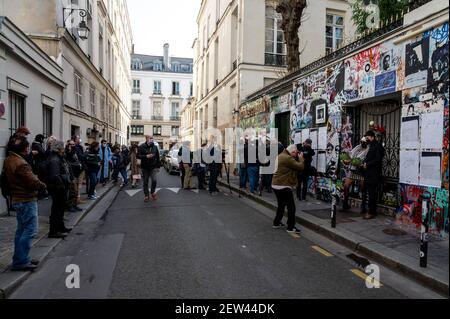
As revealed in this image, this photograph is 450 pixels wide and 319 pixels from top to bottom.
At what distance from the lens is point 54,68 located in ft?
40.6

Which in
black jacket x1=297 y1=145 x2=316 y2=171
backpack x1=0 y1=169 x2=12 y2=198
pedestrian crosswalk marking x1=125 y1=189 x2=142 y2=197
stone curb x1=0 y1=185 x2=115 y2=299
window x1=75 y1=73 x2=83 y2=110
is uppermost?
window x1=75 y1=73 x2=83 y2=110

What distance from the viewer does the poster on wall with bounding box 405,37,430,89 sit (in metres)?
6.46

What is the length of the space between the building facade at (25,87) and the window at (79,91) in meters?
3.01

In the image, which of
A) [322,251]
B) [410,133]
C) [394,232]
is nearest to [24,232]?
[322,251]

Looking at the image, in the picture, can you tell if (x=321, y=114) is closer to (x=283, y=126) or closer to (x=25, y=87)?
(x=283, y=126)

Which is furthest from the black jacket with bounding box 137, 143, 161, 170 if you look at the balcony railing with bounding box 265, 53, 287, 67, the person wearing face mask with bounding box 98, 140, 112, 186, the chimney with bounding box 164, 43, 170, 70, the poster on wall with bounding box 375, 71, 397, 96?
the chimney with bounding box 164, 43, 170, 70

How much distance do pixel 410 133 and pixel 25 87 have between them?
930 centimetres

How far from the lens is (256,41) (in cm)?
1816

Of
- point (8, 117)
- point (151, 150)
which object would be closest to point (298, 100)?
point (151, 150)

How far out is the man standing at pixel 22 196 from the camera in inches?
185

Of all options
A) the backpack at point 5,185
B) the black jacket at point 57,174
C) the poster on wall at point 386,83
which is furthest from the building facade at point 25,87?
the poster on wall at point 386,83

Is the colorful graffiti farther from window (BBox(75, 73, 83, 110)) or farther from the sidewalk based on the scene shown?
window (BBox(75, 73, 83, 110))

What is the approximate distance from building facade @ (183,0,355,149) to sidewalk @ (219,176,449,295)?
429 inches
